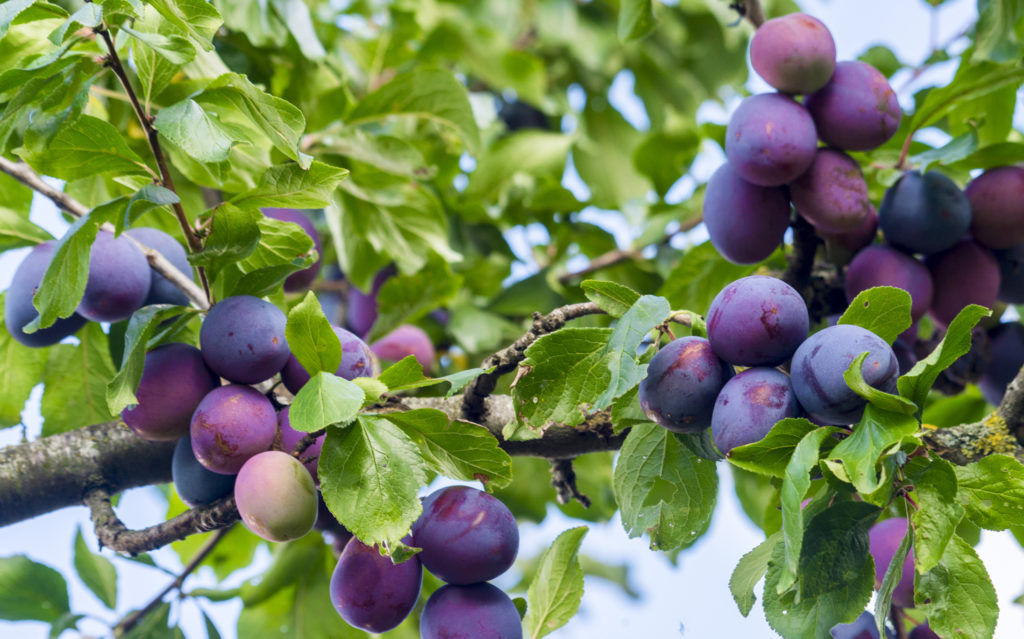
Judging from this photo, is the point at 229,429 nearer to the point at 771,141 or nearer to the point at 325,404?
the point at 325,404

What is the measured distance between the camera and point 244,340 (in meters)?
0.76

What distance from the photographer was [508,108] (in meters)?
2.25

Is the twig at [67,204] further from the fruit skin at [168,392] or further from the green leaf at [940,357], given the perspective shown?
the green leaf at [940,357]

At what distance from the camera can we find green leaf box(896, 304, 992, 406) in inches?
25.0

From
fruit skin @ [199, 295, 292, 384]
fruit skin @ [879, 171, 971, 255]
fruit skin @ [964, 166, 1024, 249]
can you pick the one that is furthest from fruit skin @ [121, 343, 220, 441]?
fruit skin @ [964, 166, 1024, 249]

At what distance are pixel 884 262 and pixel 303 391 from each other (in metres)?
0.63

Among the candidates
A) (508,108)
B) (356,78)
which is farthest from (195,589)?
(508,108)

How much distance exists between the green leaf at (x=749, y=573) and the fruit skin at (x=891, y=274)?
33 centimetres

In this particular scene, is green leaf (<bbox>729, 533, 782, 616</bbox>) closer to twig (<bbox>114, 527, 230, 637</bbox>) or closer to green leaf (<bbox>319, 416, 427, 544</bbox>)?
green leaf (<bbox>319, 416, 427, 544</bbox>)

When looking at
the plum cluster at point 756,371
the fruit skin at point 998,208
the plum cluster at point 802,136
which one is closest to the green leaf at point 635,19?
the plum cluster at point 802,136

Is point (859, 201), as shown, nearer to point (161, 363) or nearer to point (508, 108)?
point (161, 363)

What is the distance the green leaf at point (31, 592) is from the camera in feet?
3.53

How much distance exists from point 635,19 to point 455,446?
634 mm

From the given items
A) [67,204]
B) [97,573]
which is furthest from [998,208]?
[97,573]
